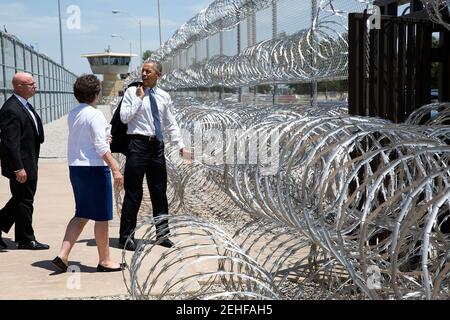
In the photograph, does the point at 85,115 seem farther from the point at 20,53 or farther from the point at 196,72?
the point at 20,53

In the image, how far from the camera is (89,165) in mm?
5027

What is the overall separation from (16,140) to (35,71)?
2196 cm

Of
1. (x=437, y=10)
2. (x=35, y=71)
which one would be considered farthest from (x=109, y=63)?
(x=437, y=10)

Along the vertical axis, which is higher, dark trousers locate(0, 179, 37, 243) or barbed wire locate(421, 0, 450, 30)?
barbed wire locate(421, 0, 450, 30)

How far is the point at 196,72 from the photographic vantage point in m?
16.6

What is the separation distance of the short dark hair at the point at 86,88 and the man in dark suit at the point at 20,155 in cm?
102

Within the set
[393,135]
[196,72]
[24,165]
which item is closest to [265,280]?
[393,135]

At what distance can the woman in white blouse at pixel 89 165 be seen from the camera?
502cm

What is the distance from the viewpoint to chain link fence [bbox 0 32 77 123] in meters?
16.9

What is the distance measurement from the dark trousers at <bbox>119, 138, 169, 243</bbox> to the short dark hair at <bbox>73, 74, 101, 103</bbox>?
857mm
